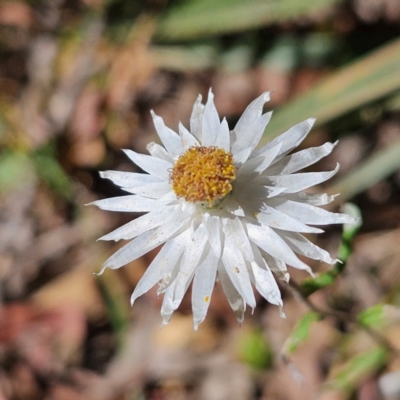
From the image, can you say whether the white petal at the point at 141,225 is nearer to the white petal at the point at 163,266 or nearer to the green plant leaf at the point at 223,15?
the white petal at the point at 163,266

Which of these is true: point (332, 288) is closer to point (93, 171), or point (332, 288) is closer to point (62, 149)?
→ point (93, 171)

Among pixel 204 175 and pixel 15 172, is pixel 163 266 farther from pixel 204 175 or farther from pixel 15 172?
pixel 15 172

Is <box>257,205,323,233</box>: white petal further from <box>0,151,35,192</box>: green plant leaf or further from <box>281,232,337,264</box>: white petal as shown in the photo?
<box>0,151,35,192</box>: green plant leaf

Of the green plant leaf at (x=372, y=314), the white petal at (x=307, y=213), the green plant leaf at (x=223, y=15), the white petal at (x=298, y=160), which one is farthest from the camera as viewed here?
the green plant leaf at (x=223, y=15)

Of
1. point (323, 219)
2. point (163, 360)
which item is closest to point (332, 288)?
point (163, 360)

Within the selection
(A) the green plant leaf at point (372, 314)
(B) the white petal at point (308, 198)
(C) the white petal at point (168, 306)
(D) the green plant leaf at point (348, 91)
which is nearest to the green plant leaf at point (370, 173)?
(D) the green plant leaf at point (348, 91)

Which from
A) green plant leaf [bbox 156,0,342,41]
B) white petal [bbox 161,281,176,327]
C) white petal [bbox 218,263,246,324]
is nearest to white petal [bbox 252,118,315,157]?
white petal [bbox 218,263,246,324]
